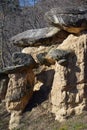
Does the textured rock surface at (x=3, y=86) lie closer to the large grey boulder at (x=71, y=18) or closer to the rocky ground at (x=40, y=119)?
the rocky ground at (x=40, y=119)

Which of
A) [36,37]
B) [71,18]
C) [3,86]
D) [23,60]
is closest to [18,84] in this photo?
[23,60]

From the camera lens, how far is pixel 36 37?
14.0 m

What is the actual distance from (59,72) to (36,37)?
260 centimetres

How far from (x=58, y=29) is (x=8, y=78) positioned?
7.75 ft

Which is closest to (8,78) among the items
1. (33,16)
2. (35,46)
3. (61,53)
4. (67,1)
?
(35,46)

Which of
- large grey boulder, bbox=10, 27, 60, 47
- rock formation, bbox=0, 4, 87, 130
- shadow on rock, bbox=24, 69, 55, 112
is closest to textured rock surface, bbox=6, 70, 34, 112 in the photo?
rock formation, bbox=0, 4, 87, 130

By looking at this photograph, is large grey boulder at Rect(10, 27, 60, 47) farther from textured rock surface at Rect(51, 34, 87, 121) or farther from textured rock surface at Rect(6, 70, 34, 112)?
textured rock surface at Rect(51, 34, 87, 121)

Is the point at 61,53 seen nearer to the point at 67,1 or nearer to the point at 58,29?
the point at 58,29

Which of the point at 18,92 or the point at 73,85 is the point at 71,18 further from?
the point at 18,92

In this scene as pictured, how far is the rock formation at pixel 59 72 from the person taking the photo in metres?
11.6

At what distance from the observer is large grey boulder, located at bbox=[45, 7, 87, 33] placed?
11.5 metres

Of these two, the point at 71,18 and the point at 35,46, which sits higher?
the point at 71,18

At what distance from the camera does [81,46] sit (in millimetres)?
11750

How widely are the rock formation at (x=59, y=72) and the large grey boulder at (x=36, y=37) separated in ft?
0.18
